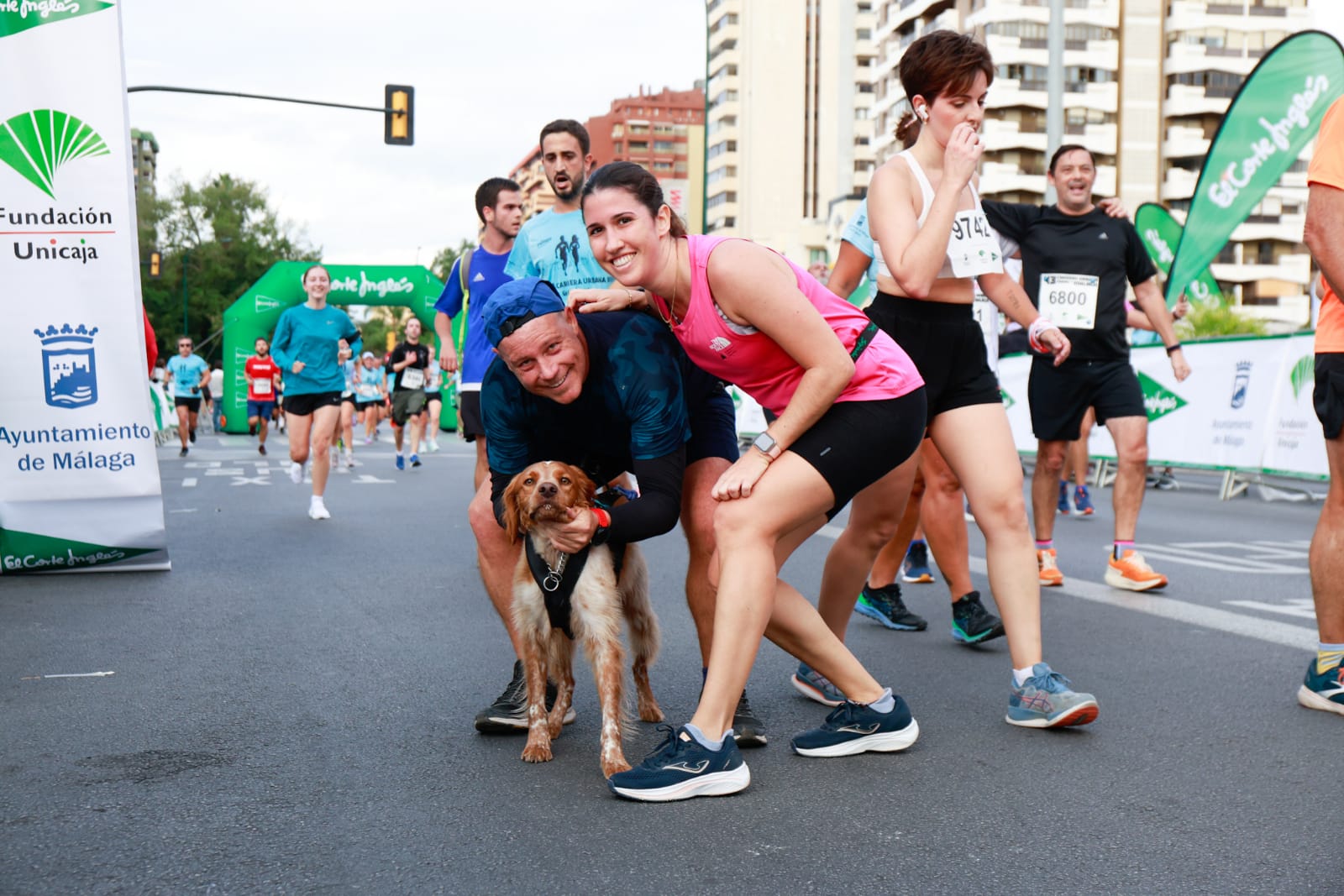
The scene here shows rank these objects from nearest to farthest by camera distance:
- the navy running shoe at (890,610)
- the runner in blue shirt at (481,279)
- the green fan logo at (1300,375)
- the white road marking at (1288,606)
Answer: the navy running shoe at (890,610)
the white road marking at (1288,606)
the runner in blue shirt at (481,279)
the green fan logo at (1300,375)

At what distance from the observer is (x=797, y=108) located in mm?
114312

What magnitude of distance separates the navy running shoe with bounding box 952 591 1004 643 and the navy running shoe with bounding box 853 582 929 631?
486 millimetres

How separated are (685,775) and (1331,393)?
2.71m

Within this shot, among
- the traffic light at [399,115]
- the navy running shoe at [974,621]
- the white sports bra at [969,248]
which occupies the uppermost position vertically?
the traffic light at [399,115]

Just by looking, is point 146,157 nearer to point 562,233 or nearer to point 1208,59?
point 1208,59

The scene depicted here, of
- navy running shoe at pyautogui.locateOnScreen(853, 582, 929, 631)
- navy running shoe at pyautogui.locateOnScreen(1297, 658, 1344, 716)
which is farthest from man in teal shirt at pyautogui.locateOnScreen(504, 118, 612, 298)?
navy running shoe at pyautogui.locateOnScreen(1297, 658, 1344, 716)

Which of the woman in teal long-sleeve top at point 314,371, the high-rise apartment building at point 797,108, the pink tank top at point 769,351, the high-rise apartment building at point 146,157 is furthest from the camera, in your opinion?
the high-rise apartment building at point 146,157

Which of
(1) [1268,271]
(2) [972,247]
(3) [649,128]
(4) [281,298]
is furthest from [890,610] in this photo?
(3) [649,128]

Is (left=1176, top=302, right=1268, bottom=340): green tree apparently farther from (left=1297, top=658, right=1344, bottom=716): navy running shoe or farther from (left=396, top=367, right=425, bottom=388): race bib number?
(left=1297, top=658, right=1344, bottom=716): navy running shoe

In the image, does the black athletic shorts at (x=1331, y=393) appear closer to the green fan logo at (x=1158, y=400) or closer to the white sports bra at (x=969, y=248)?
the white sports bra at (x=969, y=248)

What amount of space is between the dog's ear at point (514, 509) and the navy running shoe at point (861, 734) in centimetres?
107

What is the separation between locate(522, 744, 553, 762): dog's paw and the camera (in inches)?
164

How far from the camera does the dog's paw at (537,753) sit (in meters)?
4.16

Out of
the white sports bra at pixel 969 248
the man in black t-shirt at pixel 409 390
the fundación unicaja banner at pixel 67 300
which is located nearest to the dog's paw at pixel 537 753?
the white sports bra at pixel 969 248
